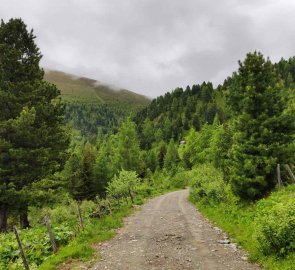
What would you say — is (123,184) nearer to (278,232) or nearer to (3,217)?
(3,217)

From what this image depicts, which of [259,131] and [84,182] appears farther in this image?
[84,182]

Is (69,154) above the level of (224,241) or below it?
above

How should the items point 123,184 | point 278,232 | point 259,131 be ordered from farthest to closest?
1. point 123,184
2. point 259,131
3. point 278,232

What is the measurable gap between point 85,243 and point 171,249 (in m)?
4.57

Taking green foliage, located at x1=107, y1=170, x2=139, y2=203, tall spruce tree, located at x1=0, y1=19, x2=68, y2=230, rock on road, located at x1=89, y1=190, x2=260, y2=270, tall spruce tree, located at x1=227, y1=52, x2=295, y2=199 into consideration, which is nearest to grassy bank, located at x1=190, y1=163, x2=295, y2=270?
rock on road, located at x1=89, y1=190, x2=260, y2=270

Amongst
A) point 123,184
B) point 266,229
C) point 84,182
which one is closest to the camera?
point 266,229

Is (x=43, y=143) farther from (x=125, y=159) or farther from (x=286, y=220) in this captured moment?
(x=125, y=159)

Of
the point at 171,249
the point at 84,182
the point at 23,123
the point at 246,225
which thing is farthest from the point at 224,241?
the point at 84,182

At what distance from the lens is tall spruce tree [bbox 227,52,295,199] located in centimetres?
2164

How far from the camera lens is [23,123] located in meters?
23.7

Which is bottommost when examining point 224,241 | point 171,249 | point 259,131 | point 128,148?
point 224,241

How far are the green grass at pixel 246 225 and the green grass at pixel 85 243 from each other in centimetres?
674

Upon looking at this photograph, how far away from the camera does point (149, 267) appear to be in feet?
39.2

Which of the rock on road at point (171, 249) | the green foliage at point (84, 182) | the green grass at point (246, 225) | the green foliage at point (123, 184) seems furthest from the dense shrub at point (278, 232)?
the green foliage at point (84, 182)
